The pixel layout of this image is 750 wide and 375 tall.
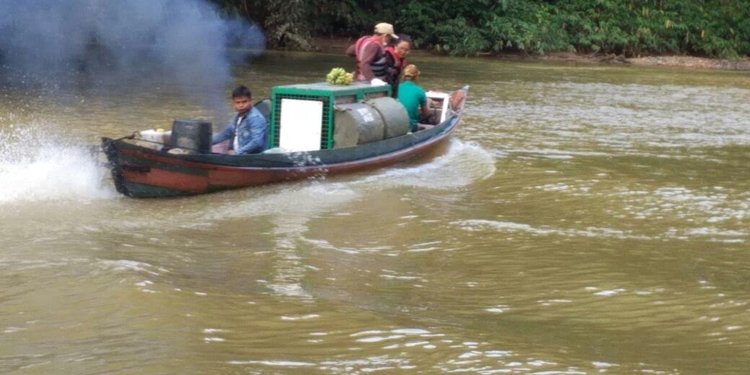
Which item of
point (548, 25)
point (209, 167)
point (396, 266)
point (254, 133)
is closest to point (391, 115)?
point (254, 133)

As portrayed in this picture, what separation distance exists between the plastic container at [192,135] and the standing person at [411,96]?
3.82 m

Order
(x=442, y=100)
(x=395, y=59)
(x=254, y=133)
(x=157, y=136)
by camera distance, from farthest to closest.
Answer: (x=442, y=100)
(x=395, y=59)
(x=254, y=133)
(x=157, y=136)

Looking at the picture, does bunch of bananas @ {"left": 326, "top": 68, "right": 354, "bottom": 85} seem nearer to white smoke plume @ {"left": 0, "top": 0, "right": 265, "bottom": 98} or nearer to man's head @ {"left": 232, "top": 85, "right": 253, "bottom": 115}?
man's head @ {"left": 232, "top": 85, "right": 253, "bottom": 115}

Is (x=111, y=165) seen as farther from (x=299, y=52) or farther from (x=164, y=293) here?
(x=299, y=52)

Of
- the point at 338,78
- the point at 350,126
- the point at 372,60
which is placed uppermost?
the point at 372,60

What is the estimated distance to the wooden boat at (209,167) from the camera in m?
9.77

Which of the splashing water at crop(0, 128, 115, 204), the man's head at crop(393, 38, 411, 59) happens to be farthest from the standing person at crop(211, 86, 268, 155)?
the man's head at crop(393, 38, 411, 59)

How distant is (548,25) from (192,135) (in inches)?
1024

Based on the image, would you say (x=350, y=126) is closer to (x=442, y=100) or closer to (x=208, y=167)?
(x=208, y=167)

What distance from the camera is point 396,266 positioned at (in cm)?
769

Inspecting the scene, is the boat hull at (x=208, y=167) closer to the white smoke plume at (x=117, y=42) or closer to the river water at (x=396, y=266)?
the river water at (x=396, y=266)

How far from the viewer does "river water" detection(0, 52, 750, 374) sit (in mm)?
5602

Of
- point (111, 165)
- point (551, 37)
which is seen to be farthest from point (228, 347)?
point (551, 37)

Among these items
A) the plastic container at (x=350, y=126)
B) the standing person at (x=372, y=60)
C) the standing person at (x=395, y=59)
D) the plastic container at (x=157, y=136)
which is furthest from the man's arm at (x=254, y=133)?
the standing person at (x=395, y=59)
